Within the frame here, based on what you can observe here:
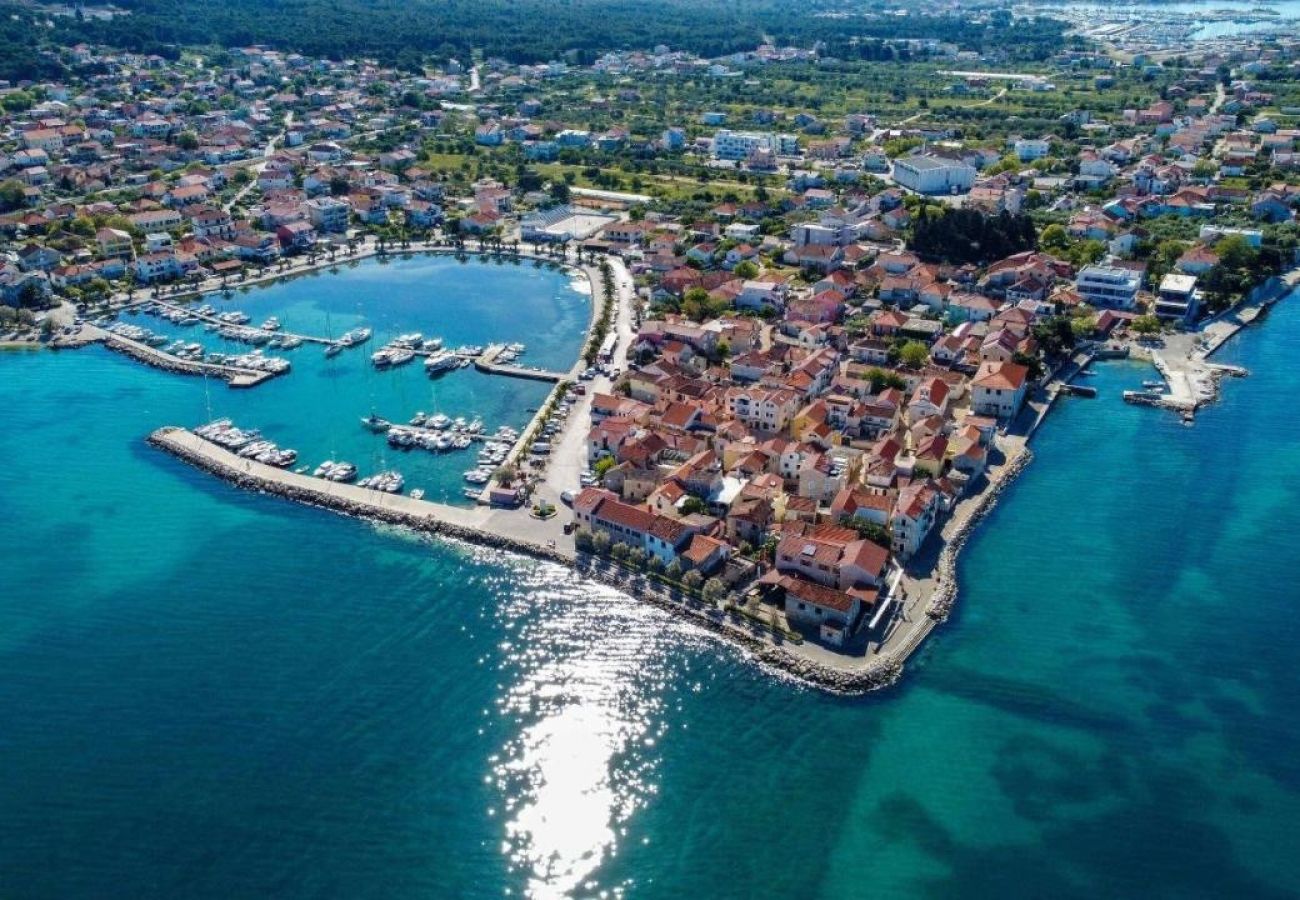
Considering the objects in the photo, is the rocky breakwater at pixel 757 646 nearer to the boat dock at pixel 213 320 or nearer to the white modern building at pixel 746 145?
the boat dock at pixel 213 320

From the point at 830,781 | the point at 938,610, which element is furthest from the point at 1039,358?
the point at 830,781

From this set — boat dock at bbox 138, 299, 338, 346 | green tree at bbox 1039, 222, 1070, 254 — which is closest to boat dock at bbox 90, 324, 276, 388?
boat dock at bbox 138, 299, 338, 346

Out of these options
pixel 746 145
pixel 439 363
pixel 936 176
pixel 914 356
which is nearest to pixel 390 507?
pixel 439 363

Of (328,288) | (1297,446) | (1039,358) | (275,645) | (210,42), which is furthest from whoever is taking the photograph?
(210,42)

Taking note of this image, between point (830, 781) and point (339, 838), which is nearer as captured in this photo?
point (339, 838)

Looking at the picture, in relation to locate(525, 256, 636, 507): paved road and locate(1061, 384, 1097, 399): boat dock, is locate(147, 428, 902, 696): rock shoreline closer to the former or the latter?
locate(525, 256, 636, 507): paved road

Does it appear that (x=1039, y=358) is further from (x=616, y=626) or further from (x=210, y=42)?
(x=210, y=42)

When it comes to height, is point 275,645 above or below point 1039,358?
below
